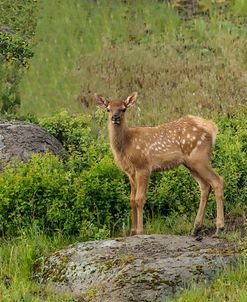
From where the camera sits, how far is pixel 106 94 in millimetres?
27781

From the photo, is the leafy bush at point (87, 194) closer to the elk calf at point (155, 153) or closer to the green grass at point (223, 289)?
the elk calf at point (155, 153)

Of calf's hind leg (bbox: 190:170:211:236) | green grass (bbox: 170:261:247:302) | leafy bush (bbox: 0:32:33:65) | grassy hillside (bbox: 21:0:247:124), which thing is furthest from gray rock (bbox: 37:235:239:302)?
leafy bush (bbox: 0:32:33:65)

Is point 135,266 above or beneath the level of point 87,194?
beneath

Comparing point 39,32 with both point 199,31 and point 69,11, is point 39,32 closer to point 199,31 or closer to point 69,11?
point 69,11

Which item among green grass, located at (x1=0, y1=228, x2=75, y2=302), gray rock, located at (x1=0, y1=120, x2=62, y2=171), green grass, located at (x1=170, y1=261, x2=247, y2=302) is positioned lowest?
green grass, located at (x1=0, y1=228, x2=75, y2=302)

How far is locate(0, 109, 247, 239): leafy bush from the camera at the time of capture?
41.6 feet

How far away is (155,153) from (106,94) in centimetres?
1574

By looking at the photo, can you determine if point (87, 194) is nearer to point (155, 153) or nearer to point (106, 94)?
point (155, 153)

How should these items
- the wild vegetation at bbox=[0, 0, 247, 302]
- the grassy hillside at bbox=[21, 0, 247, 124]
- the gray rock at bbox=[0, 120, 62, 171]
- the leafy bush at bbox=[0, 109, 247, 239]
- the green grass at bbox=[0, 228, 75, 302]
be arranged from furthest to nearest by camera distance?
the grassy hillside at bbox=[21, 0, 247, 124] → the gray rock at bbox=[0, 120, 62, 171] → the leafy bush at bbox=[0, 109, 247, 239] → the wild vegetation at bbox=[0, 0, 247, 302] → the green grass at bbox=[0, 228, 75, 302]

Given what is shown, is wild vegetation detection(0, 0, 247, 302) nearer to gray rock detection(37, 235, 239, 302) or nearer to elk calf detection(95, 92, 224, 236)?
gray rock detection(37, 235, 239, 302)

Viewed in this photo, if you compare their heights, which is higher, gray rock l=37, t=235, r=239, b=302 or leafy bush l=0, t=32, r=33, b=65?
leafy bush l=0, t=32, r=33, b=65

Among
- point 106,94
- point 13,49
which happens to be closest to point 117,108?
point 13,49

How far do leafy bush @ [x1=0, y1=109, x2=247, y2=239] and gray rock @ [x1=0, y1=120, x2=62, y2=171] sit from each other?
56cm

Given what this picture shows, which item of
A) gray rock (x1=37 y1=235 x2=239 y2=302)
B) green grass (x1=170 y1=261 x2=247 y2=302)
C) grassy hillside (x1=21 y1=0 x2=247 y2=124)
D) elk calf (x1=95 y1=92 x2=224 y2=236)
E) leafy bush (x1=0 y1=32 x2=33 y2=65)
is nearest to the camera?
green grass (x1=170 y1=261 x2=247 y2=302)
